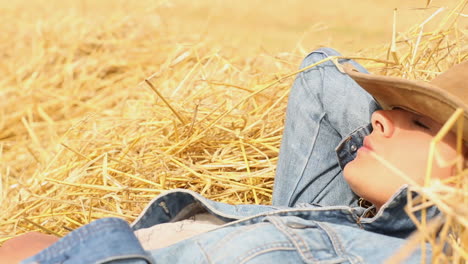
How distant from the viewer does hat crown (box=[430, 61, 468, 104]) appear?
1.30m

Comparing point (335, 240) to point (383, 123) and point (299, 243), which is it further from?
point (383, 123)

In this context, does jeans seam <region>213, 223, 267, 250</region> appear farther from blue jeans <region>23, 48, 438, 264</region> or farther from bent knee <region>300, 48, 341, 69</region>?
bent knee <region>300, 48, 341, 69</region>

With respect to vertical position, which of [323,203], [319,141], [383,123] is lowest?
[323,203]

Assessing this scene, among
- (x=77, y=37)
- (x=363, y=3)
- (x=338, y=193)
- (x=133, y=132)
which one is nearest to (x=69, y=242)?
(x=338, y=193)

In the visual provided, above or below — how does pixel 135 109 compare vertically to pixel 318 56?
below

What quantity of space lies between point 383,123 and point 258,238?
0.37 m

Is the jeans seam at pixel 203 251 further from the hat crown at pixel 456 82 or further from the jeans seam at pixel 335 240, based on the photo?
the hat crown at pixel 456 82

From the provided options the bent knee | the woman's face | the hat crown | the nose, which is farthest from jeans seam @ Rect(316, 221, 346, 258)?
the bent knee

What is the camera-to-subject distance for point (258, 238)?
1.27 metres

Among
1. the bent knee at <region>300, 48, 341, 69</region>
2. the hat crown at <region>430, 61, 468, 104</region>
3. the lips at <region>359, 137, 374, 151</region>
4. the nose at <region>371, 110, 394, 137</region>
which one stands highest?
the hat crown at <region>430, 61, 468, 104</region>

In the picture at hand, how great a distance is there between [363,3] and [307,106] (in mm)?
3850

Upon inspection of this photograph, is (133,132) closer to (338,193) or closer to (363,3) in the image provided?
(338,193)

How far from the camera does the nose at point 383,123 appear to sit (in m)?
1.40

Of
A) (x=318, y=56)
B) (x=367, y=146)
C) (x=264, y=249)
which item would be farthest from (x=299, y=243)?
(x=318, y=56)
